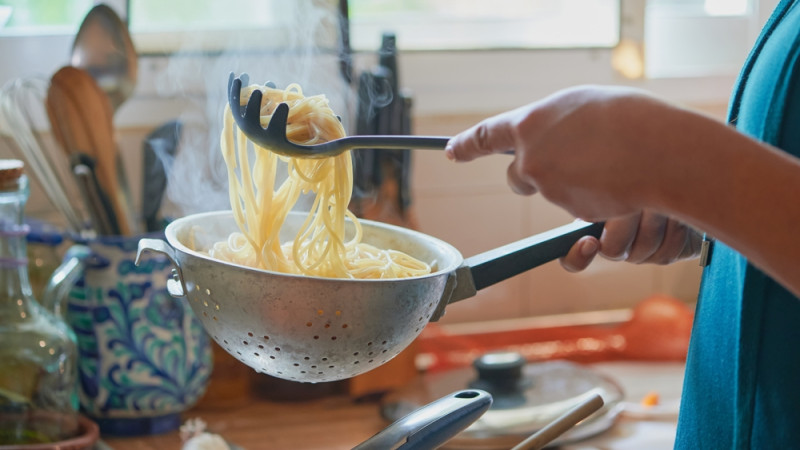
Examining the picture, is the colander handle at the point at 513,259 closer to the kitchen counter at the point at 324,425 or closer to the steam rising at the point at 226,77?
the kitchen counter at the point at 324,425

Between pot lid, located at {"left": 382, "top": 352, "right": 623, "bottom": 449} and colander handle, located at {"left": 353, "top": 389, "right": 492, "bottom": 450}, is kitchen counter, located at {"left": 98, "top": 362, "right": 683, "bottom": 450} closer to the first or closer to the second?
pot lid, located at {"left": 382, "top": 352, "right": 623, "bottom": 449}

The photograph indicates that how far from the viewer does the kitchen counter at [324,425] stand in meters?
1.13

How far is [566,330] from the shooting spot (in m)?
1.49

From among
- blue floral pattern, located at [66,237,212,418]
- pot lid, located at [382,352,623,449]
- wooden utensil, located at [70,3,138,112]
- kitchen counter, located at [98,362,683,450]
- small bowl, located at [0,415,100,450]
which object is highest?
wooden utensil, located at [70,3,138,112]

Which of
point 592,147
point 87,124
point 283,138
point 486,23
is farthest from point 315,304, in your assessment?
point 486,23

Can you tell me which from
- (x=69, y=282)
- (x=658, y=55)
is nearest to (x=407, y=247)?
(x=69, y=282)

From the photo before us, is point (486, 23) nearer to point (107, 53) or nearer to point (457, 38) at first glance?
point (457, 38)

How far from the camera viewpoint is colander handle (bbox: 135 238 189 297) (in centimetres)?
70

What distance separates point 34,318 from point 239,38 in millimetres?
551

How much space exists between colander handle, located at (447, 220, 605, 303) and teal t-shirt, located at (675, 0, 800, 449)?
13 centimetres

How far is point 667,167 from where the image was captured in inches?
20.5

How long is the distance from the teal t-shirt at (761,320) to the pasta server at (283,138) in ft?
0.72

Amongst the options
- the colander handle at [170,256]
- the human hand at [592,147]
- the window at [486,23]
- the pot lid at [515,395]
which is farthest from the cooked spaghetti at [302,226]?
the window at [486,23]

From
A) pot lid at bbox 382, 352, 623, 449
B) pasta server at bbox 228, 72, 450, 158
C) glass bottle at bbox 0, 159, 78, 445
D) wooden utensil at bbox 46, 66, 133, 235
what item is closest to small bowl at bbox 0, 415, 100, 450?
glass bottle at bbox 0, 159, 78, 445
